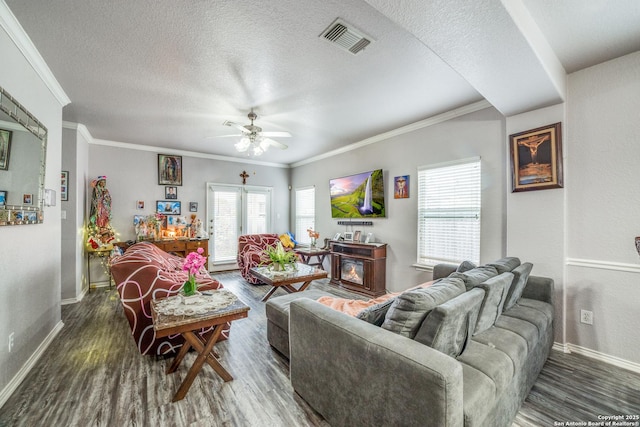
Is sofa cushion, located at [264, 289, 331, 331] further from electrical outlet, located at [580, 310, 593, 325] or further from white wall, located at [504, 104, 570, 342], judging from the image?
electrical outlet, located at [580, 310, 593, 325]

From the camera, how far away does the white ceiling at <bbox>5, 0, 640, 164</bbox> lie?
1.75 metres

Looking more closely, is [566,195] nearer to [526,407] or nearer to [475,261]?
[475,261]

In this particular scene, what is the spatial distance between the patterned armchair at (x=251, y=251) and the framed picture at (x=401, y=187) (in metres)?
2.67

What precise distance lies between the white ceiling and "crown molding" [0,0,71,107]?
0.06 metres

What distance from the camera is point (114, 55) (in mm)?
2332

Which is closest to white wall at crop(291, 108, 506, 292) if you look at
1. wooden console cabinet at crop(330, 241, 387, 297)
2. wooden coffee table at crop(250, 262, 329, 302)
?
wooden console cabinet at crop(330, 241, 387, 297)

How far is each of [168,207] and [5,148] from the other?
3.87 m

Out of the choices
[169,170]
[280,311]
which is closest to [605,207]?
[280,311]

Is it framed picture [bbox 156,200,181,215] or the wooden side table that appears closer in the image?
the wooden side table

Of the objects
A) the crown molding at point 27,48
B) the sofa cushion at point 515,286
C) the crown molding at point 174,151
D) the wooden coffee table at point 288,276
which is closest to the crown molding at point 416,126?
the crown molding at point 174,151

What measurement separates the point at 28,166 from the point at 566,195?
478 cm

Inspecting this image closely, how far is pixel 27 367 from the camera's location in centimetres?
217

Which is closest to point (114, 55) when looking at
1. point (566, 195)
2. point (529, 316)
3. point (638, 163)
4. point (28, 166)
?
point (28, 166)

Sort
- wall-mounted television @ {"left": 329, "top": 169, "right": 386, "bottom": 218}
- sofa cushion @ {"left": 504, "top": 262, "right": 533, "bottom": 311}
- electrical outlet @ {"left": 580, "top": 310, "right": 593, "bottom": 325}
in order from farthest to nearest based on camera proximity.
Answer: wall-mounted television @ {"left": 329, "top": 169, "right": 386, "bottom": 218} → electrical outlet @ {"left": 580, "top": 310, "right": 593, "bottom": 325} → sofa cushion @ {"left": 504, "top": 262, "right": 533, "bottom": 311}
